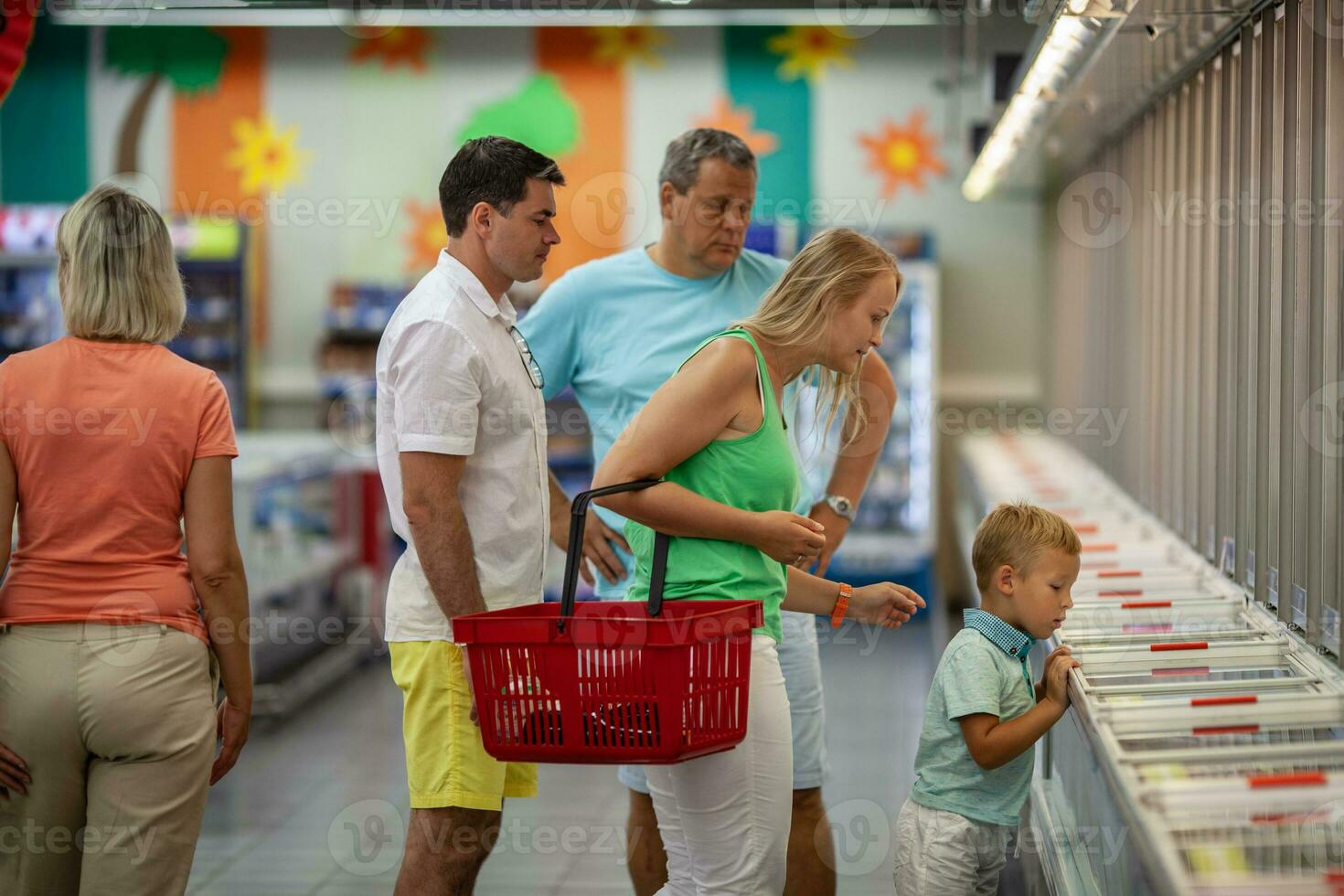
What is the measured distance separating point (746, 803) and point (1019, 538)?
2.52ft

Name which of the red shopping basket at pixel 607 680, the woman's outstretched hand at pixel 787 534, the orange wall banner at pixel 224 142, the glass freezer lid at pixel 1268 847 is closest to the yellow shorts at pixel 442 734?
the red shopping basket at pixel 607 680

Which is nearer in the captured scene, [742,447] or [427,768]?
[742,447]

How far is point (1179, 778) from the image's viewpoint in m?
2.03

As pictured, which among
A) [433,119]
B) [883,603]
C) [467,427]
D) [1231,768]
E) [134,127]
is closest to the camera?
[1231,768]

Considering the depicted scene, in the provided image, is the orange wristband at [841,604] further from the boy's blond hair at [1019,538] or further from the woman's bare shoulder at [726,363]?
the woman's bare shoulder at [726,363]

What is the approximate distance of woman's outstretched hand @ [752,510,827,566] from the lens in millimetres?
2268

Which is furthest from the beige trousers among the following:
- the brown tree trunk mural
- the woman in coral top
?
the brown tree trunk mural

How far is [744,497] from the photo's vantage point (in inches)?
92.7

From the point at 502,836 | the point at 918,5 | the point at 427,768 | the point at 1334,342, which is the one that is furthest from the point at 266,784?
the point at 918,5

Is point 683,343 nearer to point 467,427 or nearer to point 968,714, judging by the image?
point 467,427

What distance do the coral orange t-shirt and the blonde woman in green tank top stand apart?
807mm

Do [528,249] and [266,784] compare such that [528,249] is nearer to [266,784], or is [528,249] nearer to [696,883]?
[696,883]

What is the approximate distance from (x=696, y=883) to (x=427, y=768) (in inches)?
21.7

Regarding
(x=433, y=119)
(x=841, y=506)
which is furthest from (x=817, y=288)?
(x=433, y=119)
